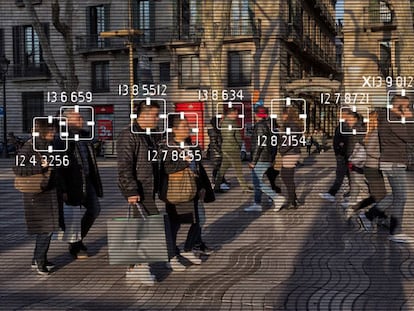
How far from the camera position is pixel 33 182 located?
14.4ft

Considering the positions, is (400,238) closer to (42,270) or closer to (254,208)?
(254,208)

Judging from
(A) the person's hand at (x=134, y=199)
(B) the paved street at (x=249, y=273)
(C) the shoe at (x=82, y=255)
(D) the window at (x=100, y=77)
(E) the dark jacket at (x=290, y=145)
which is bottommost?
(B) the paved street at (x=249, y=273)

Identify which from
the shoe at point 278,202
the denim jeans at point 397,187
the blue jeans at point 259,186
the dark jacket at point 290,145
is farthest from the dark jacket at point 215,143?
the denim jeans at point 397,187

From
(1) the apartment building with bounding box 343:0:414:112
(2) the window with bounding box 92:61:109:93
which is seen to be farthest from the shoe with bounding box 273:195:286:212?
(2) the window with bounding box 92:61:109:93

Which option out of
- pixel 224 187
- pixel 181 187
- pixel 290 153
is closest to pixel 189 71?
pixel 181 187

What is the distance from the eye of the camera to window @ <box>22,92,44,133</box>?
4843mm

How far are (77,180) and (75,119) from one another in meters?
0.51

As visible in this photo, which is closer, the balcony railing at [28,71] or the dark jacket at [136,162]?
the dark jacket at [136,162]

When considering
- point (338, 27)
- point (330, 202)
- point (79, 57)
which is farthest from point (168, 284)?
point (330, 202)

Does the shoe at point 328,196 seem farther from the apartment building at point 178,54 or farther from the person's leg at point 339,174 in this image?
the apartment building at point 178,54

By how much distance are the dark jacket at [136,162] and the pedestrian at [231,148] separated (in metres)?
0.99

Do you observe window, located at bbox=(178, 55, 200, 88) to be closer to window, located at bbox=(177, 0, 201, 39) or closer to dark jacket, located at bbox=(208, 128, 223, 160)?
window, located at bbox=(177, 0, 201, 39)

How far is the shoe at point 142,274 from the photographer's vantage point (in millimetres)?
4199

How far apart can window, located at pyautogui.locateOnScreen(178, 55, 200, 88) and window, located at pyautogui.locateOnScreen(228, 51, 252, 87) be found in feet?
0.96
